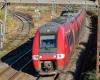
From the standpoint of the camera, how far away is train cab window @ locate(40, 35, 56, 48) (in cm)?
2720

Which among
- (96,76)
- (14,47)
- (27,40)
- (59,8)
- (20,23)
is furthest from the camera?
(59,8)

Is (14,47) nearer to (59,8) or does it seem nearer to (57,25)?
(57,25)

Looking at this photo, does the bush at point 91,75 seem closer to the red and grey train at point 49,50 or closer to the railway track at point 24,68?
the railway track at point 24,68

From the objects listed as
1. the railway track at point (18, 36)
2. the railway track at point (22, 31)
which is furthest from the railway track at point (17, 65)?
the railway track at point (22, 31)

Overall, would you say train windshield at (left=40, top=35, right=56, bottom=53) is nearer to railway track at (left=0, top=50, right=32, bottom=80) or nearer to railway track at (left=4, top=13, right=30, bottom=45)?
railway track at (left=0, top=50, right=32, bottom=80)

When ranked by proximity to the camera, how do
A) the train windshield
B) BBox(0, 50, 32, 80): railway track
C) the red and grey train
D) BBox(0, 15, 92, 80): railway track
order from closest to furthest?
the red and grey train → the train windshield → BBox(0, 15, 92, 80): railway track → BBox(0, 50, 32, 80): railway track

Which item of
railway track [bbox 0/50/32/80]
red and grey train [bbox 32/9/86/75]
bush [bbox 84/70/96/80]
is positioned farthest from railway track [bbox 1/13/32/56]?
bush [bbox 84/70/96/80]

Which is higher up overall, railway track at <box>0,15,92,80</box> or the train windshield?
the train windshield

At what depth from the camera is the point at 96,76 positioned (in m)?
24.3

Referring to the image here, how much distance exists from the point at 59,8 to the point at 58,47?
55.7 metres

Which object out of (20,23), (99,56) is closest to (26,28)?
(20,23)

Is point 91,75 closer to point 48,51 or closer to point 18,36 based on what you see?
point 48,51

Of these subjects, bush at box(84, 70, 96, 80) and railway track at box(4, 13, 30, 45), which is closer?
bush at box(84, 70, 96, 80)

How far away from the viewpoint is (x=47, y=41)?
89.4 ft
